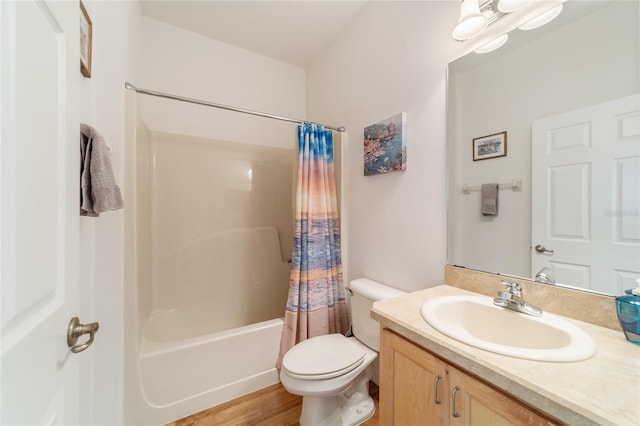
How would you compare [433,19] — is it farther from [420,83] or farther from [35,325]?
[35,325]

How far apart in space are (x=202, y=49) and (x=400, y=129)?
1.87 meters

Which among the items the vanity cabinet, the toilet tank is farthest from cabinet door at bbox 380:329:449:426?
the toilet tank

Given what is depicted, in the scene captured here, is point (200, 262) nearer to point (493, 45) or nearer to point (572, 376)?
point (572, 376)

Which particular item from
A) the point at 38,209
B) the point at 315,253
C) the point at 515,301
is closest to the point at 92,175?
the point at 38,209

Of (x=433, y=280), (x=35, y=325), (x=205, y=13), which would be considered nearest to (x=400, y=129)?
(x=433, y=280)

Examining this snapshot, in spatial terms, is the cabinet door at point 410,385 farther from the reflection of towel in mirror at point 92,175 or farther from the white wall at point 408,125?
the reflection of towel in mirror at point 92,175

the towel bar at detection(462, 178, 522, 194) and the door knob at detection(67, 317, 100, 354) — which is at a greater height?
the towel bar at detection(462, 178, 522, 194)

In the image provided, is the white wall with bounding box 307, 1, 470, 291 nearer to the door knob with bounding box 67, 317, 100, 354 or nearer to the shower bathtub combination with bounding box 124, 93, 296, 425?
the shower bathtub combination with bounding box 124, 93, 296, 425

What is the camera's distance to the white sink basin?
608mm

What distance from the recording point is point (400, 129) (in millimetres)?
1396

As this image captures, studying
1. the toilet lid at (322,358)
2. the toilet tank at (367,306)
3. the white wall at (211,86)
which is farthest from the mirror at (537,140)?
the white wall at (211,86)

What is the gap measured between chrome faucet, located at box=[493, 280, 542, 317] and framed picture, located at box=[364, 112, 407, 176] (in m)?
0.77

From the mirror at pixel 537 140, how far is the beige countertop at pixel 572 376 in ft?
0.84

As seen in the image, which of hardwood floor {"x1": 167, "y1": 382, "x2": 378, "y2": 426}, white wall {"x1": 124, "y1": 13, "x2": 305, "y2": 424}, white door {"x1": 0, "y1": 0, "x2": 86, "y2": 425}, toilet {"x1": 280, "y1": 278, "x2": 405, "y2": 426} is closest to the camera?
white door {"x1": 0, "y1": 0, "x2": 86, "y2": 425}
